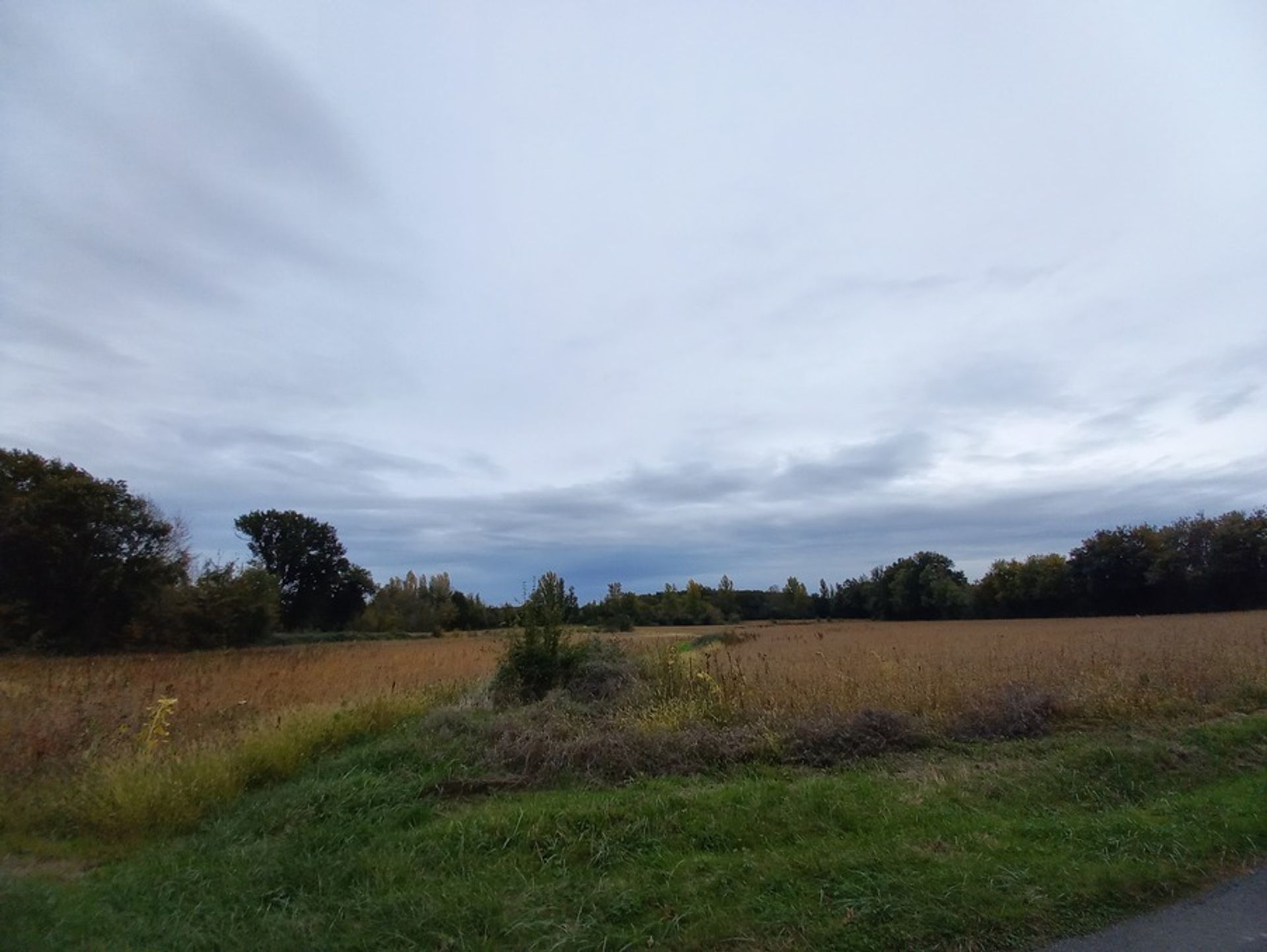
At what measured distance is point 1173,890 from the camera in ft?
16.4

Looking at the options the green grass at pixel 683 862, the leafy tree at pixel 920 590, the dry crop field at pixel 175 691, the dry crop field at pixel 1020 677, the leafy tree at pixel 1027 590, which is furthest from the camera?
the leafy tree at pixel 920 590

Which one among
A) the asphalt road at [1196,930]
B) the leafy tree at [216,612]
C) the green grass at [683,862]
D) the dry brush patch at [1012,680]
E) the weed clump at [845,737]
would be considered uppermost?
the leafy tree at [216,612]

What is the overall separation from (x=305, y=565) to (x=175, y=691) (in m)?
45.9

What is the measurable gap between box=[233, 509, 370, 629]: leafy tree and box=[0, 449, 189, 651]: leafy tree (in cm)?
2344

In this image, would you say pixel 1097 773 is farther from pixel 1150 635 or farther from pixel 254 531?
pixel 254 531

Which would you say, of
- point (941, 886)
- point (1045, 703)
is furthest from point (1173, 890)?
point (1045, 703)

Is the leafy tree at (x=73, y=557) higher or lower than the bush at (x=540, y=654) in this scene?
higher

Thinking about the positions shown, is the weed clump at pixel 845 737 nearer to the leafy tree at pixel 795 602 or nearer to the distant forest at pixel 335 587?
the distant forest at pixel 335 587

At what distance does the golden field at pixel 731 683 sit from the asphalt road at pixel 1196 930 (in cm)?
542

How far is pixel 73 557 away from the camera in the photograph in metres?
28.5

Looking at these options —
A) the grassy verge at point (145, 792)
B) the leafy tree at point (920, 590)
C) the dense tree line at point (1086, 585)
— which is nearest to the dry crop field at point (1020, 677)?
the grassy verge at point (145, 792)

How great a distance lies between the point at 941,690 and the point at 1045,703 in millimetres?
1426

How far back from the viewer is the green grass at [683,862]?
15.0 ft

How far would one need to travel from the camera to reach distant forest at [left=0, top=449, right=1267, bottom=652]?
27.7m
